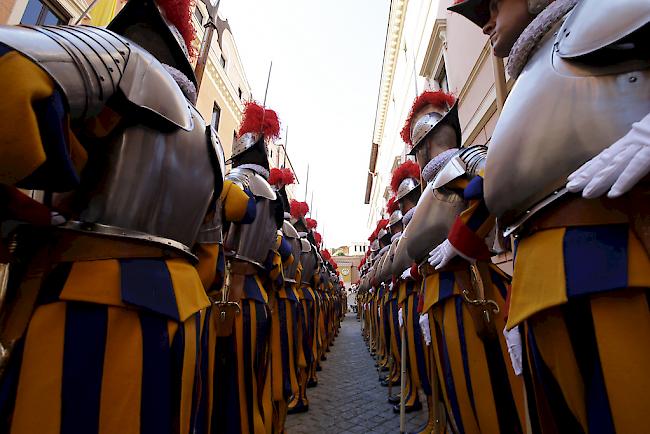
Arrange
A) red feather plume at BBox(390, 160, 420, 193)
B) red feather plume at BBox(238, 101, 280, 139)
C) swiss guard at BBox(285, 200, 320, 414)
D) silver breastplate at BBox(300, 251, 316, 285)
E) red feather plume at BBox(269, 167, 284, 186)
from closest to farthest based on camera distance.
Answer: red feather plume at BBox(238, 101, 280, 139), swiss guard at BBox(285, 200, 320, 414), red feather plume at BBox(269, 167, 284, 186), red feather plume at BBox(390, 160, 420, 193), silver breastplate at BBox(300, 251, 316, 285)

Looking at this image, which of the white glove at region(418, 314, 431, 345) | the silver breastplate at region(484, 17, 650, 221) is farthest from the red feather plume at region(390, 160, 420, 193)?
the silver breastplate at region(484, 17, 650, 221)

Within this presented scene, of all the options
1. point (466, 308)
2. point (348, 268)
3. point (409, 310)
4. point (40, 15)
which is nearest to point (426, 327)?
point (466, 308)

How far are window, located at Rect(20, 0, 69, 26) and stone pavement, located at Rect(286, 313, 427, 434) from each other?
7738 millimetres

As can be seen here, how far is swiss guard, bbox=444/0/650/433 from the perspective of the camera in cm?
83

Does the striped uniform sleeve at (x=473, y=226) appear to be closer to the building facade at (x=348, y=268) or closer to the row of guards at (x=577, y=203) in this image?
the row of guards at (x=577, y=203)

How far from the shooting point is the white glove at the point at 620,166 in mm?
787

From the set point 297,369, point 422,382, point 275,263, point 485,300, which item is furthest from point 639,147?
point 297,369

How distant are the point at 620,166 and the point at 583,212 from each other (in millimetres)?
174

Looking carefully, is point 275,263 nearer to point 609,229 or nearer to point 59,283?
point 59,283

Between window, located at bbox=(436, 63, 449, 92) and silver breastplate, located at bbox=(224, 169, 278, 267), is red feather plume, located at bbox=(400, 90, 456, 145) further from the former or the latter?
window, located at bbox=(436, 63, 449, 92)

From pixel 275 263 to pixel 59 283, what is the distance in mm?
2235

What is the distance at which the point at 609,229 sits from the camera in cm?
90

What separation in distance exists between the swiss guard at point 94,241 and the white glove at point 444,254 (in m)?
1.37

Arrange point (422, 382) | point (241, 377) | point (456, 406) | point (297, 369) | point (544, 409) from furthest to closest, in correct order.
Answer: point (297, 369), point (422, 382), point (241, 377), point (456, 406), point (544, 409)
